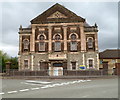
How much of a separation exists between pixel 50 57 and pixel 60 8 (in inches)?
396

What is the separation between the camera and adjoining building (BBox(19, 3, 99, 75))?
32.9m

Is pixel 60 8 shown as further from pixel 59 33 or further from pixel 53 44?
pixel 53 44

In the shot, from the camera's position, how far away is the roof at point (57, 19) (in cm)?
3391

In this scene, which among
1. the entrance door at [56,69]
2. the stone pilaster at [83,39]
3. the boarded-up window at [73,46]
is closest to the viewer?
the entrance door at [56,69]

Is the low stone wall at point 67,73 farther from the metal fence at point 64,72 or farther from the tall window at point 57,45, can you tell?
the tall window at point 57,45

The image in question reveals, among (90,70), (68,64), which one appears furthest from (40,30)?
(90,70)

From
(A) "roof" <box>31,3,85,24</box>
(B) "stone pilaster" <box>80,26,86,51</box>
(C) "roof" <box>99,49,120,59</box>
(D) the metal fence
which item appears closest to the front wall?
(B) "stone pilaster" <box>80,26,86,51</box>

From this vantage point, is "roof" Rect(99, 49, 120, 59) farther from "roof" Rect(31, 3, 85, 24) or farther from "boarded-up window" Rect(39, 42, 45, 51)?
"boarded-up window" Rect(39, 42, 45, 51)

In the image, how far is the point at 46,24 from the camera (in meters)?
34.1

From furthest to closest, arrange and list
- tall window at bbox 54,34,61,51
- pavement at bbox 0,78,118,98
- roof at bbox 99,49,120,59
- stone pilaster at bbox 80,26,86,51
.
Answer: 1. roof at bbox 99,49,120,59
2. tall window at bbox 54,34,61,51
3. stone pilaster at bbox 80,26,86,51
4. pavement at bbox 0,78,118,98

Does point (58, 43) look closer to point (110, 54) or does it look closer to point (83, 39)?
point (83, 39)

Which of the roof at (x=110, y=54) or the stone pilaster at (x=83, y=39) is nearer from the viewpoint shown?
the stone pilaster at (x=83, y=39)

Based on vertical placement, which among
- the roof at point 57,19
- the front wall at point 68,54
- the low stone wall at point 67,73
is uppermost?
the roof at point 57,19

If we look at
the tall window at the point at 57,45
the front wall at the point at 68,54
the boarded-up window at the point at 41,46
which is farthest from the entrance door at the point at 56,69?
the boarded-up window at the point at 41,46
